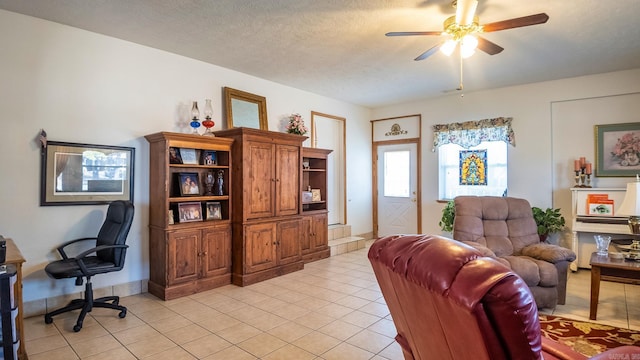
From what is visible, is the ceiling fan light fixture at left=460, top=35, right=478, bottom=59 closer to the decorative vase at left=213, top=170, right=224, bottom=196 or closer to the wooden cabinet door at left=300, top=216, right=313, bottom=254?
the decorative vase at left=213, top=170, right=224, bottom=196

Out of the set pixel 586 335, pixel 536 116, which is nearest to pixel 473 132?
pixel 536 116

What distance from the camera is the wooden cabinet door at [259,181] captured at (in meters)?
4.35

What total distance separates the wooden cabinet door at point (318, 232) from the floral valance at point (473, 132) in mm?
2610

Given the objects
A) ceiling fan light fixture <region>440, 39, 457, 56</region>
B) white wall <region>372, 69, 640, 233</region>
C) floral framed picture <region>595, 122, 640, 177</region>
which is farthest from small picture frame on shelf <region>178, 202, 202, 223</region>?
floral framed picture <region>595, 122, 640, 177</region>

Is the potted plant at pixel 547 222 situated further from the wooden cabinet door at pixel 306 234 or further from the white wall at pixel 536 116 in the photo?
the wooden cabinet door at pixel 306 234

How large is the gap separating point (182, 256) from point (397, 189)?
179 inches

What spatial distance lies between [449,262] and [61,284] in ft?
12.7

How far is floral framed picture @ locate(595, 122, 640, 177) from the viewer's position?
479cm

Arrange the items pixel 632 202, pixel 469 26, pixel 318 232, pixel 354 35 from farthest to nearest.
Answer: pixel 318 232 → pixel 354 35 → pixel 632 202 → pixel 469 26

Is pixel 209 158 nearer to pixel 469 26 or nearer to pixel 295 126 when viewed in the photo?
pixel 295 126

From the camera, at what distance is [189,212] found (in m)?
4.08

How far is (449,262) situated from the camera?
0.96 meters

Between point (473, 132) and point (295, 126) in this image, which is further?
point (473, 132)

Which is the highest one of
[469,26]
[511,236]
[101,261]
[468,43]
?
[469,26]
